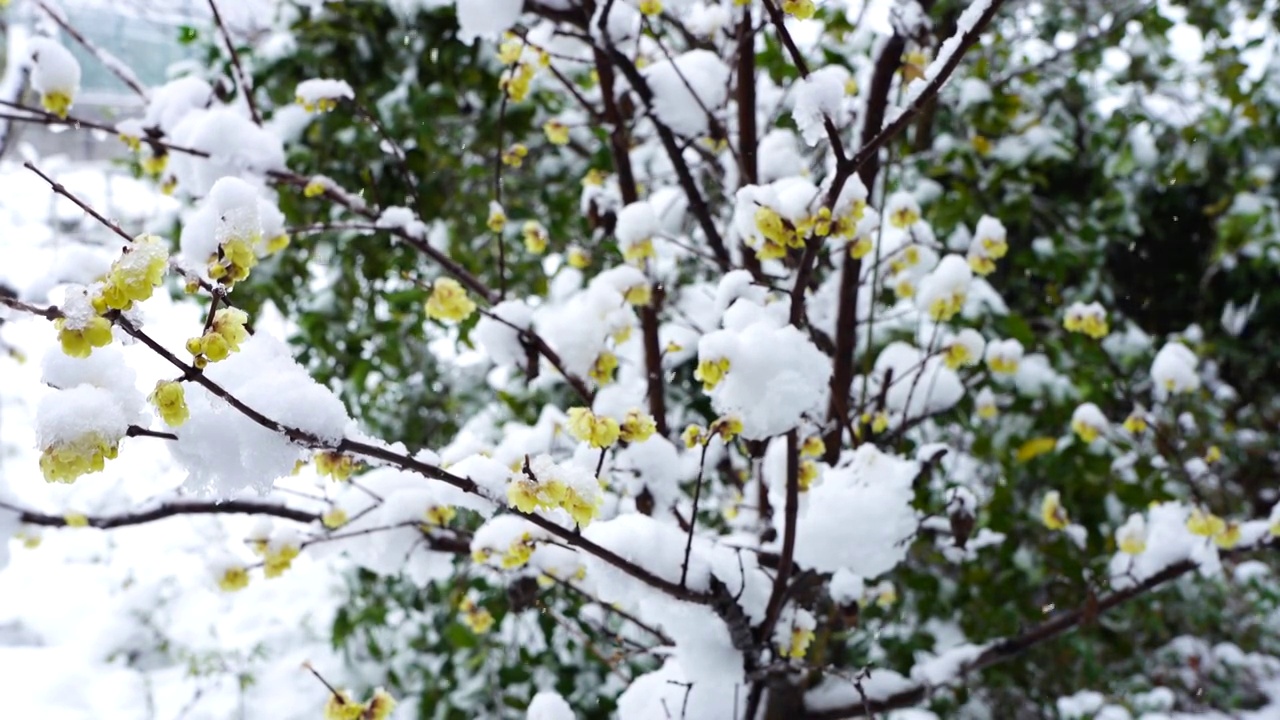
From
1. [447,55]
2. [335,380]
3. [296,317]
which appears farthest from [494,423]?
[447,55]

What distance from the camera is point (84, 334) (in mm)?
438

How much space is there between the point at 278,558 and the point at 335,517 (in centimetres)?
9

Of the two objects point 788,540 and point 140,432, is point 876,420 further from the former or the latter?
point 140,432

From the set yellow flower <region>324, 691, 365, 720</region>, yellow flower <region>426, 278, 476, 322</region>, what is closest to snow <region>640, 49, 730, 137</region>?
yellow flower <region>426, 278, 476, 322</region>

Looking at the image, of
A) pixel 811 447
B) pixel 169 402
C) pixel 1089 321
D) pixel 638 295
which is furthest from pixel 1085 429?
pixel 169 402

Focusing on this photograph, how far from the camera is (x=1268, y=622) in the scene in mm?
3047

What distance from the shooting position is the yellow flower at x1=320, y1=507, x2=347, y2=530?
A: 1031 mm

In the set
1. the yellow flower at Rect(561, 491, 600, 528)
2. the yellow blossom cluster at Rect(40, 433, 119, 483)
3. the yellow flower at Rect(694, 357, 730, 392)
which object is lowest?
the yellow blossom cluster at Rect(40, 433, 119, 483)

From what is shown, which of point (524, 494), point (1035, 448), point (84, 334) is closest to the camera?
point (84, 334)

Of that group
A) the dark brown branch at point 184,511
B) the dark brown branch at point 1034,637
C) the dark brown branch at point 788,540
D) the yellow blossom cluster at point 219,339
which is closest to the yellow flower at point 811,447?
the dark brown branch at point 788,540

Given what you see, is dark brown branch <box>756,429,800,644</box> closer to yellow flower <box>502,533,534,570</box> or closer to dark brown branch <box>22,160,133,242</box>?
yellow flower <box>502,533,534,570</box>

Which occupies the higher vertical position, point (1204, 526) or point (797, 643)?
point (1204, 526)

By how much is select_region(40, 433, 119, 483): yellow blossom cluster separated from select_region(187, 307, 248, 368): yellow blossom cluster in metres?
0.07

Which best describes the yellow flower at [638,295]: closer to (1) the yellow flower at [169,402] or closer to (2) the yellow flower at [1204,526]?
(1) the yellow flower at [169,402]
